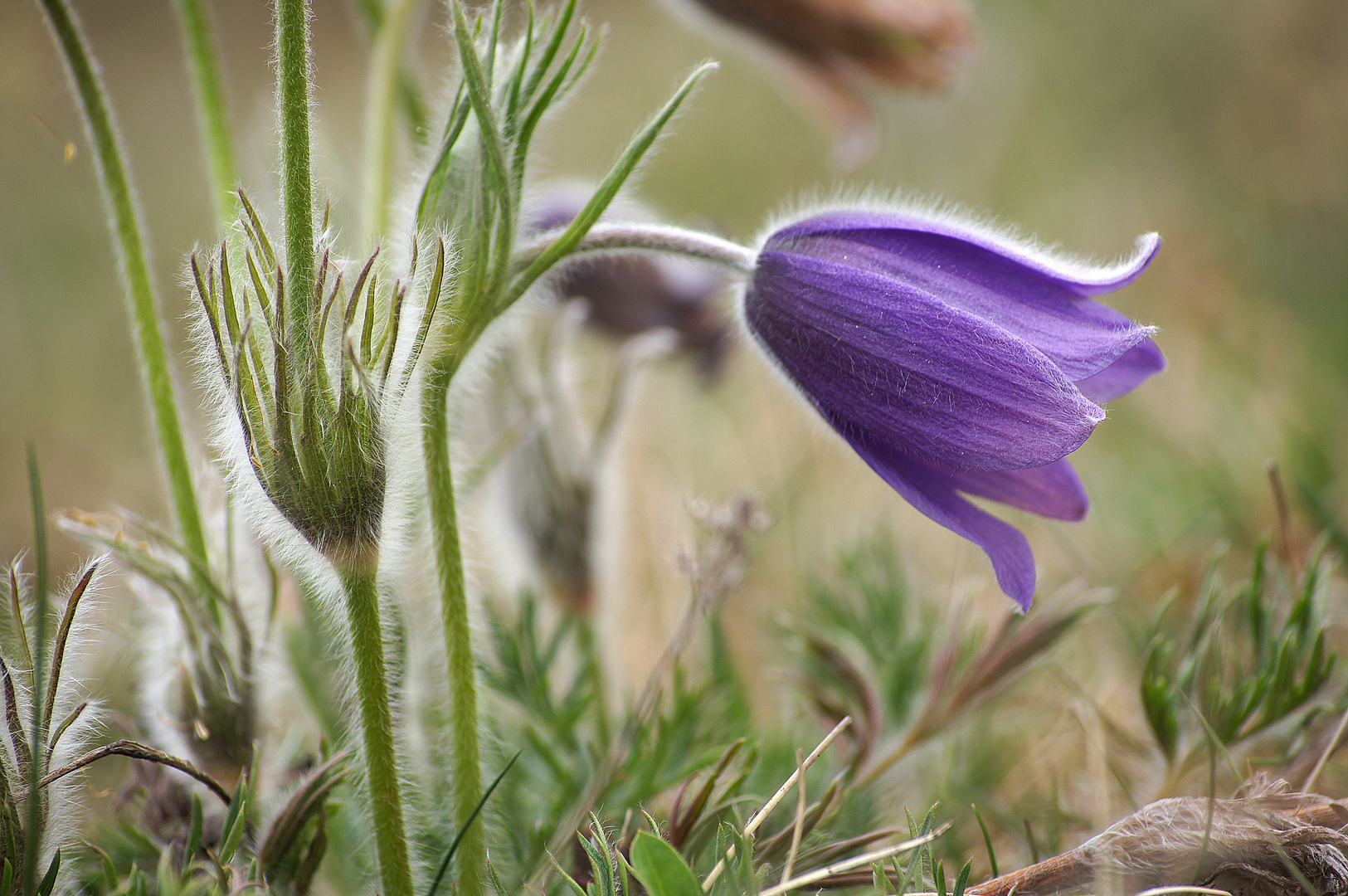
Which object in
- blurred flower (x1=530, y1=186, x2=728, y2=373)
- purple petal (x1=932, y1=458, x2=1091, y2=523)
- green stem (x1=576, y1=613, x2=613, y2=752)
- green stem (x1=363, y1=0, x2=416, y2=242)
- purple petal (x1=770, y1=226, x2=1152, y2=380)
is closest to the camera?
purple petal (x1=770, y1=226, x2=1152, y2=380)

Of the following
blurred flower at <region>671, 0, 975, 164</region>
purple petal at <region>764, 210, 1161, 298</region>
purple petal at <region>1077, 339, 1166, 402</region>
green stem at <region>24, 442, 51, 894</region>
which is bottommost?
green stem at <region>24, 442, 51, 894</region>

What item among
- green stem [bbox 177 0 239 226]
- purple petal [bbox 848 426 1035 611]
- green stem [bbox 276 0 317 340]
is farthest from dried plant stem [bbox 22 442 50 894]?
purple petal [bbox 848 426 1035 611]

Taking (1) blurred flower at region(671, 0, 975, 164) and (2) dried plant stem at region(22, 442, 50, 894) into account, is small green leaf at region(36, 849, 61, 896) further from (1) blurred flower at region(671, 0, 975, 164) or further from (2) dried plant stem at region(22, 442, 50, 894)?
(1) blurred flower at region(671, 0, 975, 164)

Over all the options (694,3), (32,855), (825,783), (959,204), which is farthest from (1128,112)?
(32,855)

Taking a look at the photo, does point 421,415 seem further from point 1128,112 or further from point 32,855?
point 1128,112

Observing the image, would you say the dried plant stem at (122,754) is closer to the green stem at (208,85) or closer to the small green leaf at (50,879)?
the small green leaf at (50,879)

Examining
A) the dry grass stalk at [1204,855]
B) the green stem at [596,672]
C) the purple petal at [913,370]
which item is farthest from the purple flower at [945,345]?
the green stem at [596,672]

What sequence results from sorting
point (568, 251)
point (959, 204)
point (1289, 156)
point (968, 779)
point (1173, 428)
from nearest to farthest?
point (568, 251)
point (959, 204)
point (968, 779)
point (1173, 428)
point (1289, 156)
